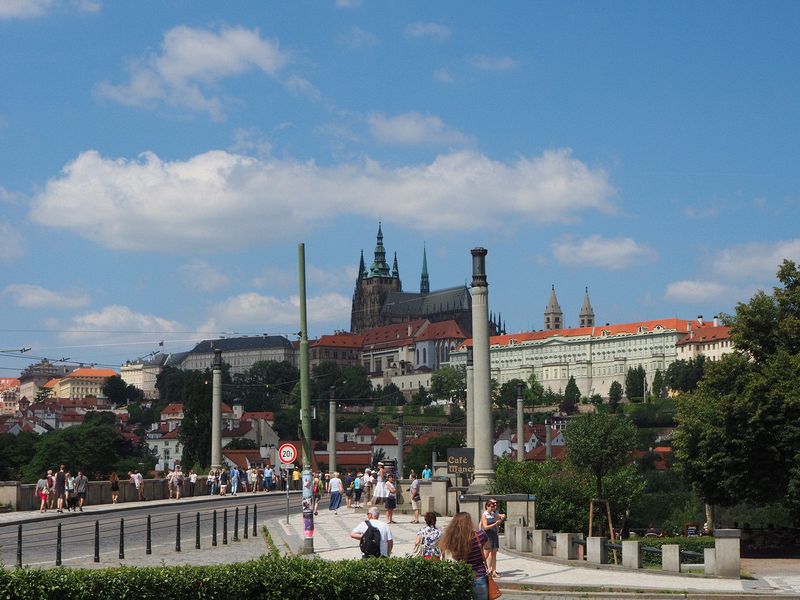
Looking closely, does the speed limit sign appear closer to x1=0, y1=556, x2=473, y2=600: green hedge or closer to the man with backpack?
the man with backpack

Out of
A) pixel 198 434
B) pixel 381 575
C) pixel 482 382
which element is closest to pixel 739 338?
pixel 482 382

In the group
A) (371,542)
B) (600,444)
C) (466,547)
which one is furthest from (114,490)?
(466,547)

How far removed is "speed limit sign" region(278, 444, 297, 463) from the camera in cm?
3066

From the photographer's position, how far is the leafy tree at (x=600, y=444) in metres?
40.2

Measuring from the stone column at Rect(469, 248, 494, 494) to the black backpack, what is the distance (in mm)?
16558

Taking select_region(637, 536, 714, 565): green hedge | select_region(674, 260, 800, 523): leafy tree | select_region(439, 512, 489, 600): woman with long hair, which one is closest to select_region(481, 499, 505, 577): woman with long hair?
select_region(439, 512, 489, 600): woman with long hair

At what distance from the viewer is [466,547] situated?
572 inches

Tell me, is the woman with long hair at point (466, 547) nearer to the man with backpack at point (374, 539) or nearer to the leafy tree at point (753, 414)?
the man with backpack at point (374, 539)

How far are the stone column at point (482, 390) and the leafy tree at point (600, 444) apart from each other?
5.76 meters

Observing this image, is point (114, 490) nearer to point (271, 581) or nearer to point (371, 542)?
point (371, 542)

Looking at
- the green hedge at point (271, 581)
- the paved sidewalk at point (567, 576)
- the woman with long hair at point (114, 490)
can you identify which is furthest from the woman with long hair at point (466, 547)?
the woman with long hair at point (114, 490)

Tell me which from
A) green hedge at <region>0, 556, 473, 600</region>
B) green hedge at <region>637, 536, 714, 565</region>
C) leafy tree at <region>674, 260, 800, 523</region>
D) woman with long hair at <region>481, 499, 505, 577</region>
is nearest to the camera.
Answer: green hedge at <region>0, 556, 473, 600</region>

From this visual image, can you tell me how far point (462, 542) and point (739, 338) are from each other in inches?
1272

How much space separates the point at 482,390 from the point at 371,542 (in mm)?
17587
